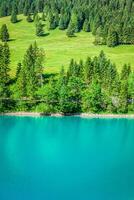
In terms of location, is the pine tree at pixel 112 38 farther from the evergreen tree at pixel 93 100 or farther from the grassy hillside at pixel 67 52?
the evergreen tree at pixel 93 100

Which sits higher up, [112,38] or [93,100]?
[112,38]

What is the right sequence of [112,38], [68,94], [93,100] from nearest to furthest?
[93,100] → [68,94] → [112,38]

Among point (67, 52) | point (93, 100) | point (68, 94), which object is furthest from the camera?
point (67, 52)

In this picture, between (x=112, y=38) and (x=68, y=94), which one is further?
(x=112, y=38)

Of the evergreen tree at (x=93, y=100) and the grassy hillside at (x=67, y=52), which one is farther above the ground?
the grassy hillside at (x=67, y=52)

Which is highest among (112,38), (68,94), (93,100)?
(112,38)

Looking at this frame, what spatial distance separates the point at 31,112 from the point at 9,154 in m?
26.4

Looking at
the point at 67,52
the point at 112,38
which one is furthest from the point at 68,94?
the point at 112,38

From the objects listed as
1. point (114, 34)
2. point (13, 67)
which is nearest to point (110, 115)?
point (13, 67)

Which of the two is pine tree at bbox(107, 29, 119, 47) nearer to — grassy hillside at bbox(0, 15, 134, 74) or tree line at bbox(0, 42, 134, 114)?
grassy hillside at bbox(0, 15, 134, 74)

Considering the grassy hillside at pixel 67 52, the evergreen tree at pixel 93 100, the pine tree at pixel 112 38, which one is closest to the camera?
the evergreen tree at pixel 93 100

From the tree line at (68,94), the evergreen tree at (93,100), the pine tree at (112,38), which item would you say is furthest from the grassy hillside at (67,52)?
the evergreen tree at (93,100)

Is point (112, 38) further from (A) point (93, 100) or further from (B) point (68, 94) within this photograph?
(B) point (68, 94)

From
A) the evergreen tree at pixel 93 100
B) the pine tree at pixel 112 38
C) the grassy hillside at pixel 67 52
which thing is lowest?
the evergreen tree at pixel 93 100
